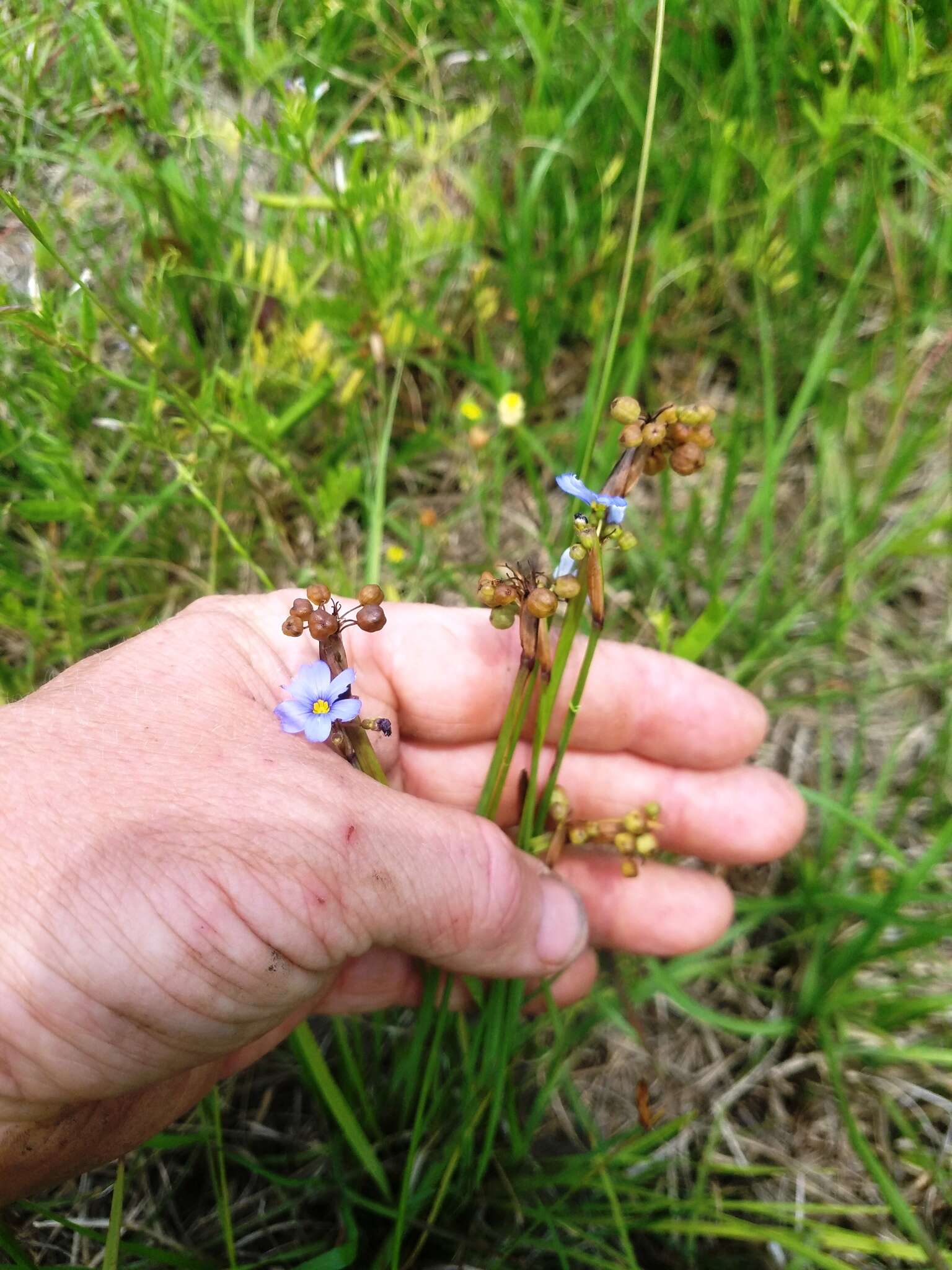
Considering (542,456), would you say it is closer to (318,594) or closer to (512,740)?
(512,740)

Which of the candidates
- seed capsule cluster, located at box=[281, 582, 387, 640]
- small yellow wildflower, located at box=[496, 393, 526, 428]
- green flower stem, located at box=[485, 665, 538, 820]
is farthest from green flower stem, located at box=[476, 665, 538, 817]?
small yellow wildflower, located at box=[496, 393, 526, 428]

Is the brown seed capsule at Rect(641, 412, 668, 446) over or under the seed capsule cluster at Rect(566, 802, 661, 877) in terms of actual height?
over

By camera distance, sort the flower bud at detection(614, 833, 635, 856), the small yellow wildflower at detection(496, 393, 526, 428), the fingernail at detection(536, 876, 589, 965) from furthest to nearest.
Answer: the small yellow wildflower at detection(496, 393, 526, 428) → the flower bud at detection(614, 833, 635, 856) → the fingernail at detection(536, 876, 589, 965)

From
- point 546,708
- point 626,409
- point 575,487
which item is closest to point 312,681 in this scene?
point 546,708

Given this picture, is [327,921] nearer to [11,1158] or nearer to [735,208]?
[11,1158]

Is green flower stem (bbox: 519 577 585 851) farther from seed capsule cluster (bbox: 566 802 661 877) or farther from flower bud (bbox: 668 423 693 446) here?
flower bud (bbox: 668 423 693 446)

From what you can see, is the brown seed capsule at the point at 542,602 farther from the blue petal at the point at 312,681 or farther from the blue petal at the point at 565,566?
the blue petal at the point at 312,681

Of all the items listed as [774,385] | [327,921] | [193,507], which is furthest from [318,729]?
[774,385]
